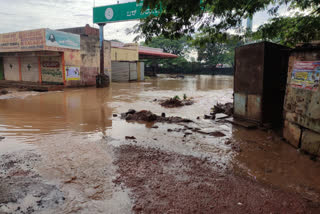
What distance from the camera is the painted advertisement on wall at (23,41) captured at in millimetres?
14555

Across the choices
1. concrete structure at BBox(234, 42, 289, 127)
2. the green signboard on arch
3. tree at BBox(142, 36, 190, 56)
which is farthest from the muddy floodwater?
tree at BBox(142, 36, 190, 56)

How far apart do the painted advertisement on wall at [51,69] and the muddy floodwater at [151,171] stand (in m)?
11.5

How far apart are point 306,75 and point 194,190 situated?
3.31m

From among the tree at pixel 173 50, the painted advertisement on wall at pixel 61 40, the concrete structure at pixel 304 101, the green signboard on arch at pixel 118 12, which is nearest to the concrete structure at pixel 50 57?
the painted advertisement on wall at pixel 61 40

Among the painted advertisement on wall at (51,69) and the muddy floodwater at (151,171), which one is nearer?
the muddy floodwater at (151,171)

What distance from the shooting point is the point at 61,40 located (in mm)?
15602

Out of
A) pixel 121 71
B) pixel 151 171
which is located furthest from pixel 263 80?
pixel 121 71

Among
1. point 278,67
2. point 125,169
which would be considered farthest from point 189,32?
point 125,169

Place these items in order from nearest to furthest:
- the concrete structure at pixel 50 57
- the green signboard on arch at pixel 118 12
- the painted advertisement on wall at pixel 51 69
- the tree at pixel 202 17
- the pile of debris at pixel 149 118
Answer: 1. the tree at pixel 202 17
2. the pile of debris at pixel 149 118
3. the green signboard on arch at pixel 118 12
4. the concrete structure at pixel 50 57
5. the painted advertisement on wall at pixel 51 69

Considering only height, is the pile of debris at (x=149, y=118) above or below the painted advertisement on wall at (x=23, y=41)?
below

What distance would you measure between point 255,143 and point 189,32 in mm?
3103

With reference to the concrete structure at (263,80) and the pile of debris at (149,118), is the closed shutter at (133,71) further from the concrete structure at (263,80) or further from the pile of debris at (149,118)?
the concrete structure at (263,80)

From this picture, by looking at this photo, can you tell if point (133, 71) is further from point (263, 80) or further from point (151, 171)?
point (151, 171)

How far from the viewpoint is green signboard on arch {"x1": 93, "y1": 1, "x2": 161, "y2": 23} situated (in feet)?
46.8
